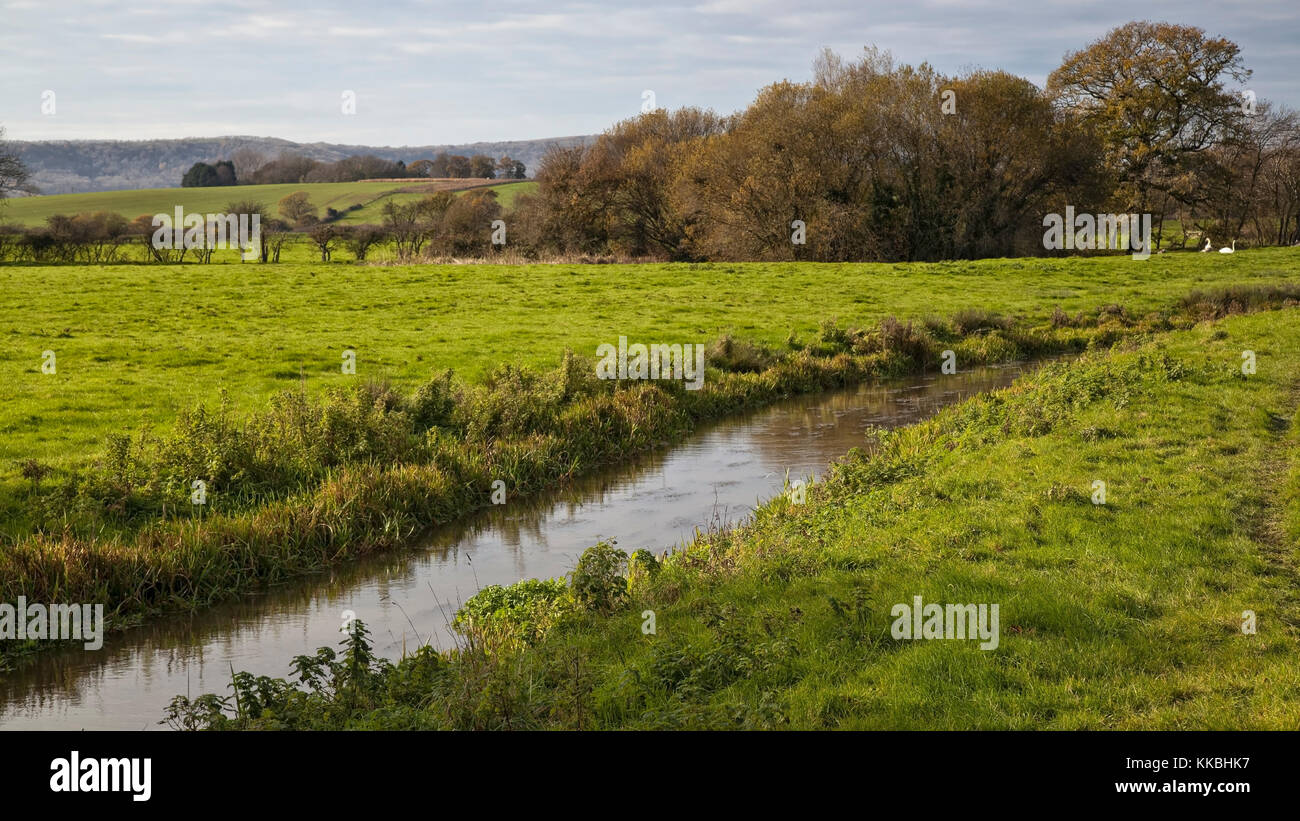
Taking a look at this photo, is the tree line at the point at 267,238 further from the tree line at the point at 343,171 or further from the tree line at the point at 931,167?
the tree line at the point at 343,171

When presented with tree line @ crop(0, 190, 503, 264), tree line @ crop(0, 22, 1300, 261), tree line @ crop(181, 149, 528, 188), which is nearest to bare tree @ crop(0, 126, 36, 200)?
tree line @ crop(0, 22, 1300, 261)

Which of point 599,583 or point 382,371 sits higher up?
point 382,371

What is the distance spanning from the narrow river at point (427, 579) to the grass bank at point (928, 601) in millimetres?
878

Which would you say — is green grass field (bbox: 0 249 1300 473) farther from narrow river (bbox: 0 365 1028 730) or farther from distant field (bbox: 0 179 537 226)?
distant field (bbox: 0 179 537 226)

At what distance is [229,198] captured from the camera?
110812 millimetres

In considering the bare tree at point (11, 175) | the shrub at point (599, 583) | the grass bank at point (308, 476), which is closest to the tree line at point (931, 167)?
the grass bank at point (308, 476)

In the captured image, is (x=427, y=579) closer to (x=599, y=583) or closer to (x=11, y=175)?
(x=599, y=583)

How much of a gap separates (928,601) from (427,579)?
6731 millimetres

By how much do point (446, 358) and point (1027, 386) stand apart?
13.9 meters

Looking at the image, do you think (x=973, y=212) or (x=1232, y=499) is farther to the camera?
(x=973, y=212)

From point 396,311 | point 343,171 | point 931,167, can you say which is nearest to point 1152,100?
point 931,167

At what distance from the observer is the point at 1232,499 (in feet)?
36.4
